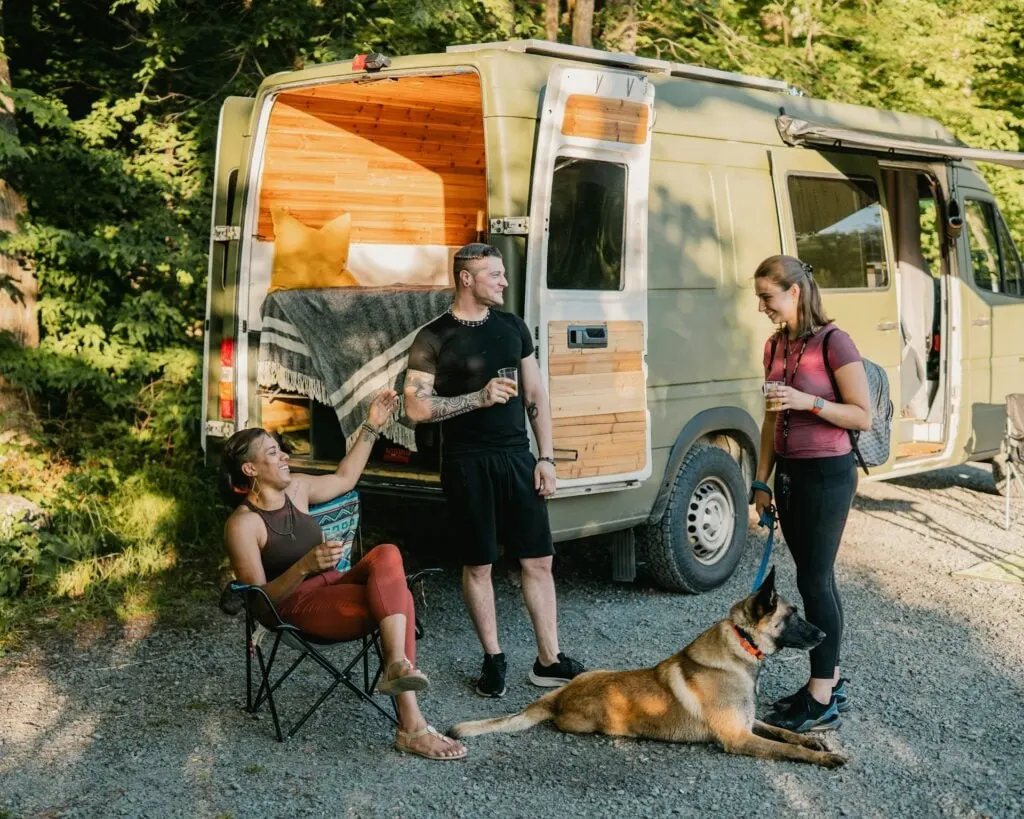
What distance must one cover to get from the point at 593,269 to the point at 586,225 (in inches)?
7.9

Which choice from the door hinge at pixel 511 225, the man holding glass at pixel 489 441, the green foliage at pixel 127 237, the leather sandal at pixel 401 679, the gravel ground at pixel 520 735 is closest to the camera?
the gravel ground at pixel 520 735

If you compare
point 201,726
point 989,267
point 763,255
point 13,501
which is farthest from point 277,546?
point 989,267

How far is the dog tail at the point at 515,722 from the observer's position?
4477 mm

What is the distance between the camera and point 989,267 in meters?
8.55

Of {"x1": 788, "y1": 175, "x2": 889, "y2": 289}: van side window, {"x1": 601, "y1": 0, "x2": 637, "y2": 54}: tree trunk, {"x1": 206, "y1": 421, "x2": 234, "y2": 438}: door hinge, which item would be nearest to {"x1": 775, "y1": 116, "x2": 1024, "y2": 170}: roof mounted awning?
{"x1": 788, "y1": 175, "x2": 889, "y2": 289}: van side window

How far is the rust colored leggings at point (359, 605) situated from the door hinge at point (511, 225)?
1.54 meters

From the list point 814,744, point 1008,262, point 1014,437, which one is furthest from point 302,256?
point 1008,262

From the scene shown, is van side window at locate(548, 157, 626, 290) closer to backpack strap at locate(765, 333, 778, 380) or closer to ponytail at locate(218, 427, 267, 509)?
backpack strap at locate(765, 333, 778, 380)

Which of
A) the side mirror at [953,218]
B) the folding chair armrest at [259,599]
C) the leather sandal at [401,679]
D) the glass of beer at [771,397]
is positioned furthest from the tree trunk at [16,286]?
the side mirror at [953,218]

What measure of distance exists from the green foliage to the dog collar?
3.22m

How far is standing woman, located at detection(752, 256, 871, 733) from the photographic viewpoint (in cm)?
441

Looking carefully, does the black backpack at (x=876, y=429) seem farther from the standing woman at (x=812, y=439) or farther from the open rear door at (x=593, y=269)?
the open rear door at (x=593, y=269)

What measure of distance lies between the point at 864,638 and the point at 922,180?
4.26 m

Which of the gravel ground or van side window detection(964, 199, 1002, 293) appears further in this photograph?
van side window detection(964, 199, 1002, 293)
